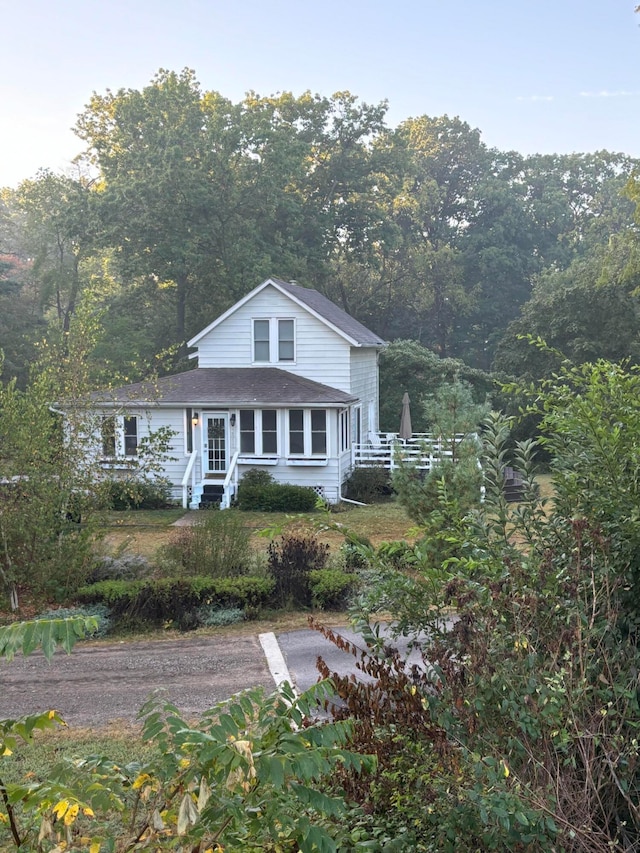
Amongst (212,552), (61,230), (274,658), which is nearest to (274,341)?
(212,552)

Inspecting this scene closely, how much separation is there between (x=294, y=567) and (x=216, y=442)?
13.1m

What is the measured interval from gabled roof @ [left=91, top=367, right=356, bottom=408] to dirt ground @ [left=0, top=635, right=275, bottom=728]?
1366 centimetres

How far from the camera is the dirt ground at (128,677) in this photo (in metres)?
8.78

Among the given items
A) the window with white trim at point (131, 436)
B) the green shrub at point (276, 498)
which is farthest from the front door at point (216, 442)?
the window with white trim at point (131, 436)

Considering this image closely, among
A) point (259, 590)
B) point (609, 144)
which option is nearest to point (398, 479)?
point (259, 590)

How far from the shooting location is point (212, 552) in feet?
44.2

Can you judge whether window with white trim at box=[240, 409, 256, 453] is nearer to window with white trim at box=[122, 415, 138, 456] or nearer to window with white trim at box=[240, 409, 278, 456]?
window with white trim at box=[240, 409, 278, 456]

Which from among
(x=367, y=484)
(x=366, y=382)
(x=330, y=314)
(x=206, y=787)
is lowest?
(x=367, y=484)

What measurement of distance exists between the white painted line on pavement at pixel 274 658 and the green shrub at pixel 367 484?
47.1 ft

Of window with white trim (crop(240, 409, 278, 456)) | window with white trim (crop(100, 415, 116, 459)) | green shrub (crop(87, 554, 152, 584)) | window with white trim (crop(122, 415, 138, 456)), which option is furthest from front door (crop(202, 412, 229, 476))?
green shrub (crop(87, 554, 152, 584))

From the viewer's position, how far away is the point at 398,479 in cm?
1537

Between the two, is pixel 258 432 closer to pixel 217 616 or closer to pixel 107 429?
pixel 107 429

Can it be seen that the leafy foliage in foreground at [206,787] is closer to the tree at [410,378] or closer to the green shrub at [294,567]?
the green shrub at [294,567]

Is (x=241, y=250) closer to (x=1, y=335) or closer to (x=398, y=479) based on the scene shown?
(x=1, y=335)
